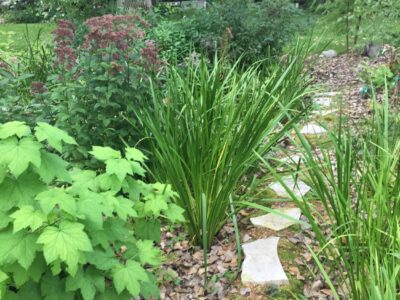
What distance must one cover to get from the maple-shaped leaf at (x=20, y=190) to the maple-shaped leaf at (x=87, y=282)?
33 cm

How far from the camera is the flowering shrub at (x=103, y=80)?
2.95 m

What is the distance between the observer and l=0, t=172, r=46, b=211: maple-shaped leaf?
165 cm

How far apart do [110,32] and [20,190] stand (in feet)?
4.94

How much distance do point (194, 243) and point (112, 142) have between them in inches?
35.2

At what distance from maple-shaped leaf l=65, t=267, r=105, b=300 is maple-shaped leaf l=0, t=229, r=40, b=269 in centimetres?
21

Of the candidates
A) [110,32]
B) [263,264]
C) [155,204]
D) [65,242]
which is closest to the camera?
[65,242]

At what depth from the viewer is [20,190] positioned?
1683 millimetres

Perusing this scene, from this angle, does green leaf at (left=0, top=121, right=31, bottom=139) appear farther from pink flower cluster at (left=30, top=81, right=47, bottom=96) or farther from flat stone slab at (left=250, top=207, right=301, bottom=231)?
flat stone slab at (left=250, top=207, right=301, bottom=231)

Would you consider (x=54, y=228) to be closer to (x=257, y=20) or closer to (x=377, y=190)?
(x=377, y=190)

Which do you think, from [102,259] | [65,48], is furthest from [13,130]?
[65,48]

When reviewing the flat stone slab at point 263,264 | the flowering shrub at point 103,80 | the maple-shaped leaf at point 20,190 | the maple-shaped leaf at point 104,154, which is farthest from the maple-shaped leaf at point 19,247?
the flowering shrub at point 103,80

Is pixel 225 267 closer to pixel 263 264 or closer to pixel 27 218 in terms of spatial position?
pixel 263 264

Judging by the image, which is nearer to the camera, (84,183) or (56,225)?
(56,225)

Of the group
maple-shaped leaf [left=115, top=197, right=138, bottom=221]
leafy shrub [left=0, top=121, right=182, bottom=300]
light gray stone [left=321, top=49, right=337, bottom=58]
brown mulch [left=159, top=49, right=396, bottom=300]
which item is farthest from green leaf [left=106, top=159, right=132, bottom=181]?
light gray stone [left=321, top=49, right=337, bottom=58]
